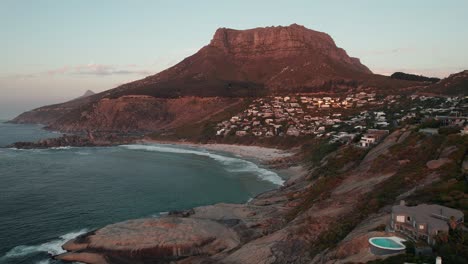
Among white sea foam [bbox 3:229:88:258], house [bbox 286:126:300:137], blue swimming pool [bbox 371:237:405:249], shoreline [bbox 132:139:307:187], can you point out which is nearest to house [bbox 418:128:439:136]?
shoreline [bbox 132:139:307:187]

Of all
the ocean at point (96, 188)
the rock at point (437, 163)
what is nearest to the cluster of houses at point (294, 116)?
the ocean at point (96, 188)

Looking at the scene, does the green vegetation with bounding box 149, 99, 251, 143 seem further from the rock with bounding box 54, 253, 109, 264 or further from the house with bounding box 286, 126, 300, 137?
the rock with bounding box 54, 253, 109, 264

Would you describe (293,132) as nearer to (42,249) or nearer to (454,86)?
(454,86)

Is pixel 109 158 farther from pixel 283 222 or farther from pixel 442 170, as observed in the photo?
pixel 442 170

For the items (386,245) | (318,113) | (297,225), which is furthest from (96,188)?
(318,113)

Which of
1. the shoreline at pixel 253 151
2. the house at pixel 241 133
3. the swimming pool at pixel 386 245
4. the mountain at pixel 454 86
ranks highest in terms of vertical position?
the mountain at pixel 454 86

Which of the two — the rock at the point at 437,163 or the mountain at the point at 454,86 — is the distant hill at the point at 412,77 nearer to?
the mountain at the point at 454,86

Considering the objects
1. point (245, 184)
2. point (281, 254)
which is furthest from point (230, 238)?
point (245, 184)
